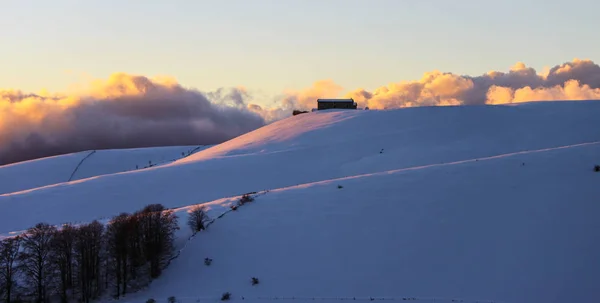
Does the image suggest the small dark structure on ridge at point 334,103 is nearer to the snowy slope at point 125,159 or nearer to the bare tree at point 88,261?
the snowy slope at point 125,159

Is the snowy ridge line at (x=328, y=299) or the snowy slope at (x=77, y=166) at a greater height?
the snowy slope at (x=77, y=166)

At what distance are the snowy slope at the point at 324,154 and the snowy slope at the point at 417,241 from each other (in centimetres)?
2422

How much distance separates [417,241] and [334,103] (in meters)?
107

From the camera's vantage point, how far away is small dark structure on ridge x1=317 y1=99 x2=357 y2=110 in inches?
5896

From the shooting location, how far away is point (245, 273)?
4384cm

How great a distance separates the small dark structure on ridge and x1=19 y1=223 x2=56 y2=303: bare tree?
10777 centimetres

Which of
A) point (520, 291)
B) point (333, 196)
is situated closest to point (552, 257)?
point (520, 291)

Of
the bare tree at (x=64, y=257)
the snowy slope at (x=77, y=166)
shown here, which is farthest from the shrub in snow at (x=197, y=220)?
the snowy slope at (x=77, y=166)

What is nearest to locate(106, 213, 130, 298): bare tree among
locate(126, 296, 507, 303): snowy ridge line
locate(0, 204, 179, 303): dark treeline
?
locate(0, 204, 179, 303): dark treeline

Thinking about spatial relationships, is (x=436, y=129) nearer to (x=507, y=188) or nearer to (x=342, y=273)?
(x=507, y=188)

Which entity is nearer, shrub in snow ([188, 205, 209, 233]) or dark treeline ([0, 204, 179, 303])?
dark treeline ([0, 204, 179, 303])

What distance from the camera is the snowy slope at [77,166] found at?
13488 centimetres

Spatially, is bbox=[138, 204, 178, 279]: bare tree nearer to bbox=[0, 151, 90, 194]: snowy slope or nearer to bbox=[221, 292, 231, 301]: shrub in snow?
bbox=[221, 292, 231, 301]: shrub in snow

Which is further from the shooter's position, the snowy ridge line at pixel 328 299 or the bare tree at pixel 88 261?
the bare tree at pixel 88 261
